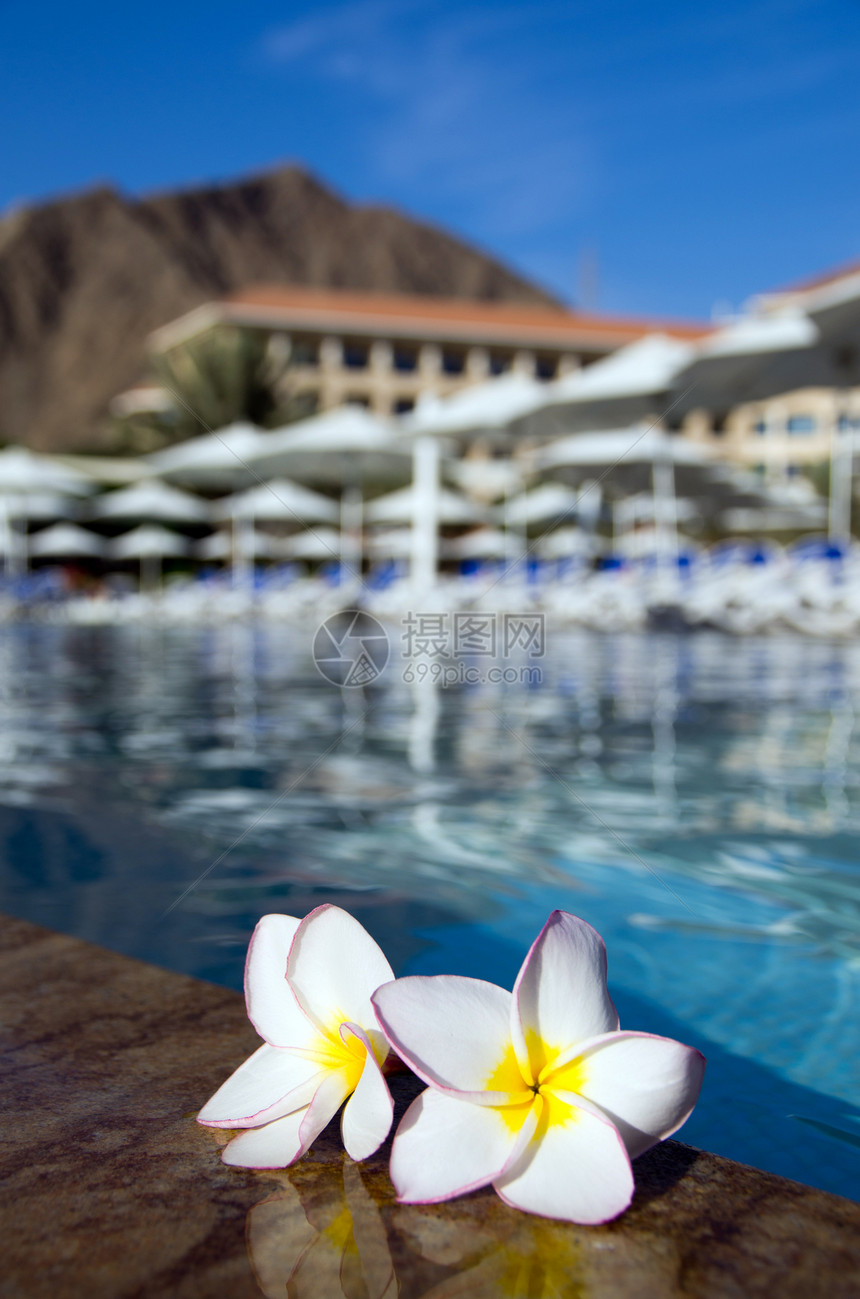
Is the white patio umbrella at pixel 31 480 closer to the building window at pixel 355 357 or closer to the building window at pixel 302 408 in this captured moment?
the building window at pixel 302 408

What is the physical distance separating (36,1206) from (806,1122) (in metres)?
1.07

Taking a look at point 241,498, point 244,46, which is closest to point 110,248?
point 241,498

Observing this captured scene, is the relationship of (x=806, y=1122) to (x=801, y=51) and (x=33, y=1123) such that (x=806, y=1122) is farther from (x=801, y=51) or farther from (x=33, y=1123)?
(x=801, y=51)

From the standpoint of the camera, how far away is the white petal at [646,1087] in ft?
2.54

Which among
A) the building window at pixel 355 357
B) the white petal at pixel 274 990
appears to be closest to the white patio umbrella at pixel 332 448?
the white petal at pixel 274 990

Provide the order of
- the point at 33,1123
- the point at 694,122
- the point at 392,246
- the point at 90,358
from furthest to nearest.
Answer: the point at 392,246
the point at 90,358
the point at 694,122
the point at 33,1123

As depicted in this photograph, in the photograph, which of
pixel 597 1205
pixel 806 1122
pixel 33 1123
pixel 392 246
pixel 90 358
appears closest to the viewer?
pixel 597 1205

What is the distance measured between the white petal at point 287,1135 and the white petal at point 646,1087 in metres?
0.22

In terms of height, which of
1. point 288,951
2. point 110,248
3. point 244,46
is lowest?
point 288,951

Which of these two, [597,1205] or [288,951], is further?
[288,951]

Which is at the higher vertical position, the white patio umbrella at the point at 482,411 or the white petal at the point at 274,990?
the white patio umbrella at the point at 482,411

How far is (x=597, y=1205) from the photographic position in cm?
72

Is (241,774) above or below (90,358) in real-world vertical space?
below

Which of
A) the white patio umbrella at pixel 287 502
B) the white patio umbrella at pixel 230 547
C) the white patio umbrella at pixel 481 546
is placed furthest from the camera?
the white patio umbrella at pixel 481 546
